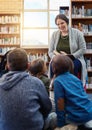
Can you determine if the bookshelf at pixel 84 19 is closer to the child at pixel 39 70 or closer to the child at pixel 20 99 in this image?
the child at pixel 39 70

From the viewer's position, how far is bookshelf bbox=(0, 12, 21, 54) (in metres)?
8.46

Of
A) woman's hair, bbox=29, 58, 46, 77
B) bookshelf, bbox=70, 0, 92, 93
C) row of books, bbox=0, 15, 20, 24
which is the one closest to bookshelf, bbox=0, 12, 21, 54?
row of books, bbox=0, 15, 20, 24

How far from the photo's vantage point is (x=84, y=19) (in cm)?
→ 607

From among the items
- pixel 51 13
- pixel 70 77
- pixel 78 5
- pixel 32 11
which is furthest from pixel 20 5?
pixel 70 77

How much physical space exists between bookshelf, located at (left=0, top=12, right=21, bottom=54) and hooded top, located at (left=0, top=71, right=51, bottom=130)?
6448 mm

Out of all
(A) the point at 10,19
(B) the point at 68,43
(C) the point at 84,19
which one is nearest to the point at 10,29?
(A) the point at 10,19

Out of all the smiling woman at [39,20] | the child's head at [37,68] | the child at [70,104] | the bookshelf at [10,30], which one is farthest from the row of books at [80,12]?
the child at [70,104]

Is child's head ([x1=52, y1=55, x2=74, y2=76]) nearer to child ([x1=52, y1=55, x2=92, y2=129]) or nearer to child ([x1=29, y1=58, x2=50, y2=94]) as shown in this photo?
child ([x1=52, y1=55, x2=92, y2=129])

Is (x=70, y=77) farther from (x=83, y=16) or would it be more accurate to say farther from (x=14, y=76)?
(x=83, y=16)

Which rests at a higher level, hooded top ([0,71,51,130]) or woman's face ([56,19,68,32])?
woman's face ([56,19,68,32])

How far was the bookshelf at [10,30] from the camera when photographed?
333 inches

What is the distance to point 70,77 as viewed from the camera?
2221 mm

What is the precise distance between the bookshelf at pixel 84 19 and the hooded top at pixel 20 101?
3984mm

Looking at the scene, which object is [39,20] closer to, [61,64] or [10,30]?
[10,30]
